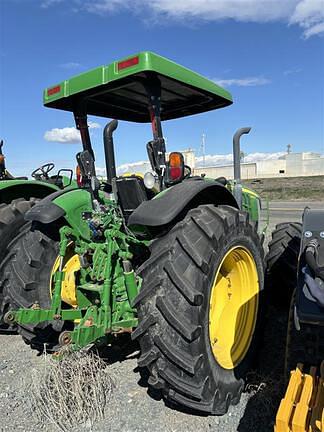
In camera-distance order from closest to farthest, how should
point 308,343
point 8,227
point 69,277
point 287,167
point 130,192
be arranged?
point 308,343 < point 130,192 < point 69,277 < point 8,227 < point 287,167

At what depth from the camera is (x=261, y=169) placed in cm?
5225

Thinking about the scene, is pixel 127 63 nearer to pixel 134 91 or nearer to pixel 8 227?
pixel 134 91

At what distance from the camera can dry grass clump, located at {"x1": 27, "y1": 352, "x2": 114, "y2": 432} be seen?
8.96 ft

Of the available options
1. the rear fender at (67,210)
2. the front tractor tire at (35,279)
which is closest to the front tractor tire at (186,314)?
the rear fender at (67,210)

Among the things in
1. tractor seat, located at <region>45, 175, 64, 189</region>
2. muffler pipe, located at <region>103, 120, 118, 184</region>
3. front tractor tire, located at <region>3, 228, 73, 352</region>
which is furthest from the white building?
front tractor tire, located at <region>3, 228, 73, 352</region>

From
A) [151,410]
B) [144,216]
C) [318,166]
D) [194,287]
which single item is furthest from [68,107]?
[318,166]

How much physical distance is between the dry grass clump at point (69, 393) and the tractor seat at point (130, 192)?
118 cm

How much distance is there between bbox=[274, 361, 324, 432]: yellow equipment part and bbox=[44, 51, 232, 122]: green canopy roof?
205 cm

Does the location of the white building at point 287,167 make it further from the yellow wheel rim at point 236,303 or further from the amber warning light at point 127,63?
the amber warning light at point 127,63

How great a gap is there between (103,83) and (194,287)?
1613 mm

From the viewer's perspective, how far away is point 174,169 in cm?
318

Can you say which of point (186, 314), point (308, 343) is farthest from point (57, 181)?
point (308, 343)

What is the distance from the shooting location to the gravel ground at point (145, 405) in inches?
104

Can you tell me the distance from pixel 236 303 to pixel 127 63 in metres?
2.02
